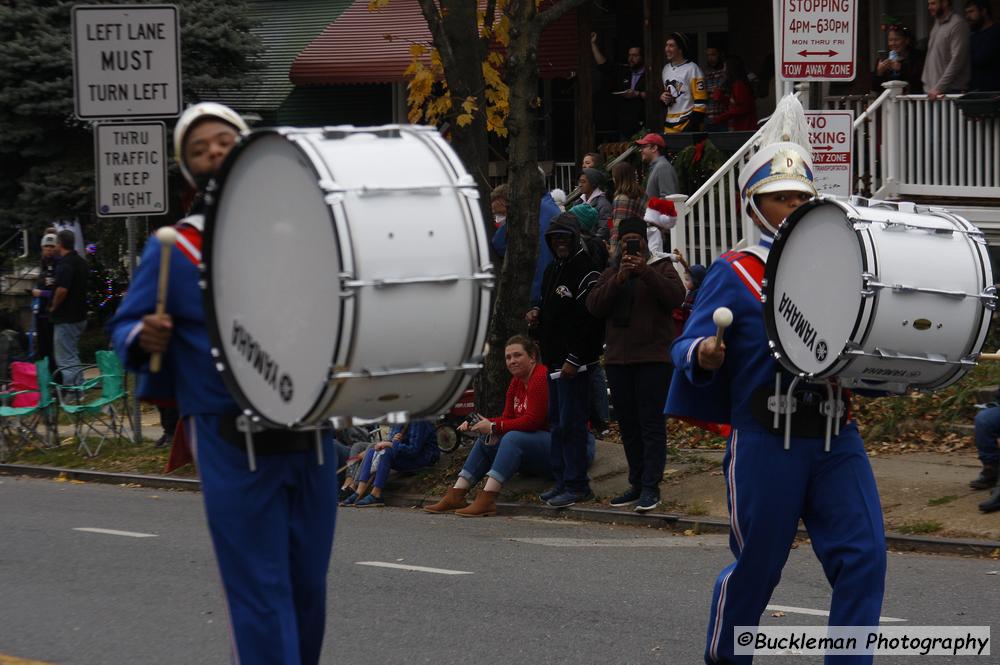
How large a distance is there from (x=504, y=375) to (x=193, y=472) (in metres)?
3.44

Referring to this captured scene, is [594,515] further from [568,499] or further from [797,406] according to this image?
[797,406]

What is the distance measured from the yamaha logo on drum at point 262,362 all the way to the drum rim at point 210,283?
0.07m

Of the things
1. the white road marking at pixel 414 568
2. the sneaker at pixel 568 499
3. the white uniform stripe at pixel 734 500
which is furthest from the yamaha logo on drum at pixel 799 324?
the sneaker at pixel 568 499

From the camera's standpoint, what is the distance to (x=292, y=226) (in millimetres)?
4355

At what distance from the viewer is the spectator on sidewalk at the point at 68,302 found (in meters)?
17.3

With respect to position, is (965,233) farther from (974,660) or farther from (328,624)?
(328,624)

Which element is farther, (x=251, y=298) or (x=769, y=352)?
(x=769, y=352)

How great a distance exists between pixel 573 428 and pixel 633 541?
1.33m

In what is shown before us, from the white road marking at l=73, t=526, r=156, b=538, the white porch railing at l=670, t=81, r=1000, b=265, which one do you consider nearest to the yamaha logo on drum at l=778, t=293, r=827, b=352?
the white road marking at l=73, t=526, r=156, b=538

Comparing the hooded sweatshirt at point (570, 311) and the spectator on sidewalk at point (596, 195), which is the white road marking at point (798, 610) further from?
the spectator on sidewalk at point (596, 195)

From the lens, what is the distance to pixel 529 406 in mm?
11555

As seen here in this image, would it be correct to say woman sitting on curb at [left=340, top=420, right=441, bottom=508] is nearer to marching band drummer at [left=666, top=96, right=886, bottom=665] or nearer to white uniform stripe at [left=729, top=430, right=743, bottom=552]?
marching band drummer at [left=666, top=96, right=886, bottom=665]

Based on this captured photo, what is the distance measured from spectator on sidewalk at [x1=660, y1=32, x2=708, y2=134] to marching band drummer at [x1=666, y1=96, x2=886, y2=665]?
42.1 feet

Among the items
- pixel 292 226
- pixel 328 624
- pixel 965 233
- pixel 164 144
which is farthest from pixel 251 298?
pixel 164 144
